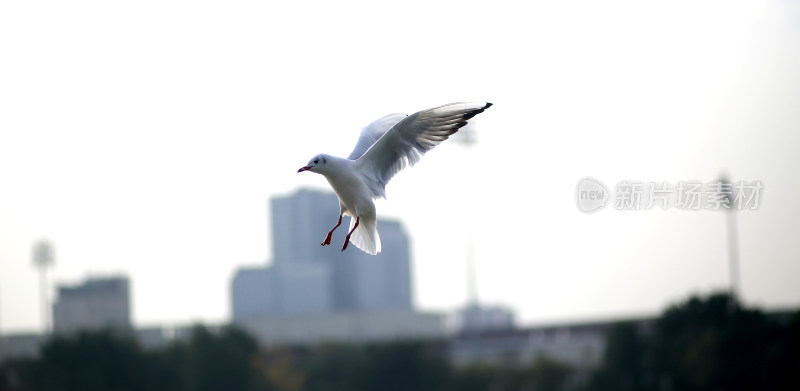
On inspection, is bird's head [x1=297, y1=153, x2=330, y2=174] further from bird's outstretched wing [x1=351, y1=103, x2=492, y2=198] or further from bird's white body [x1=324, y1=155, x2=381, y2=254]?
bird's outstretched wing [x1=351, y1=103, x2=492, y2=198]

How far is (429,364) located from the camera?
79.1 meters

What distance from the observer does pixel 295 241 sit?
19262 cm

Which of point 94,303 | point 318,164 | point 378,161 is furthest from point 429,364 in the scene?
point 94,303

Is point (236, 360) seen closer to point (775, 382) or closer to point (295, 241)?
point (775, 382)

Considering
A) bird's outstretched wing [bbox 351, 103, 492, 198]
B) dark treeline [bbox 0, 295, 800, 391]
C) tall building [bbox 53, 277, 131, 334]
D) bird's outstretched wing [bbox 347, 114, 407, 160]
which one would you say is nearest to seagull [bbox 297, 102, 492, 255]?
bird's outstretched wing [bbox 351, 103, 492, 198]

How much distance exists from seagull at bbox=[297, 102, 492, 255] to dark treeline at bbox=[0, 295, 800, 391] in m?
53.8

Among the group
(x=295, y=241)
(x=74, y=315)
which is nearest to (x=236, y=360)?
(x=74, y=315)

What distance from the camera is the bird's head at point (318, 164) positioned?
44.4 ft

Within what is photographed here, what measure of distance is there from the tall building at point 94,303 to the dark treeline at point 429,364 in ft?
231

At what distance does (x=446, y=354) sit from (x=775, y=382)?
28709mm

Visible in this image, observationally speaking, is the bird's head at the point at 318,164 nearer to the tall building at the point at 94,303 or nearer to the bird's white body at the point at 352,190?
the bird's white body at the point at 352,190

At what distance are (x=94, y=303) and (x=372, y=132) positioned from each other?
145 meters

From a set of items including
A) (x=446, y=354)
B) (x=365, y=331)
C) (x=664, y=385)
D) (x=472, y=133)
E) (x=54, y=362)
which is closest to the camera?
(x=472, y=133)

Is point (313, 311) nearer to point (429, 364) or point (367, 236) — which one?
point (429, 364)
